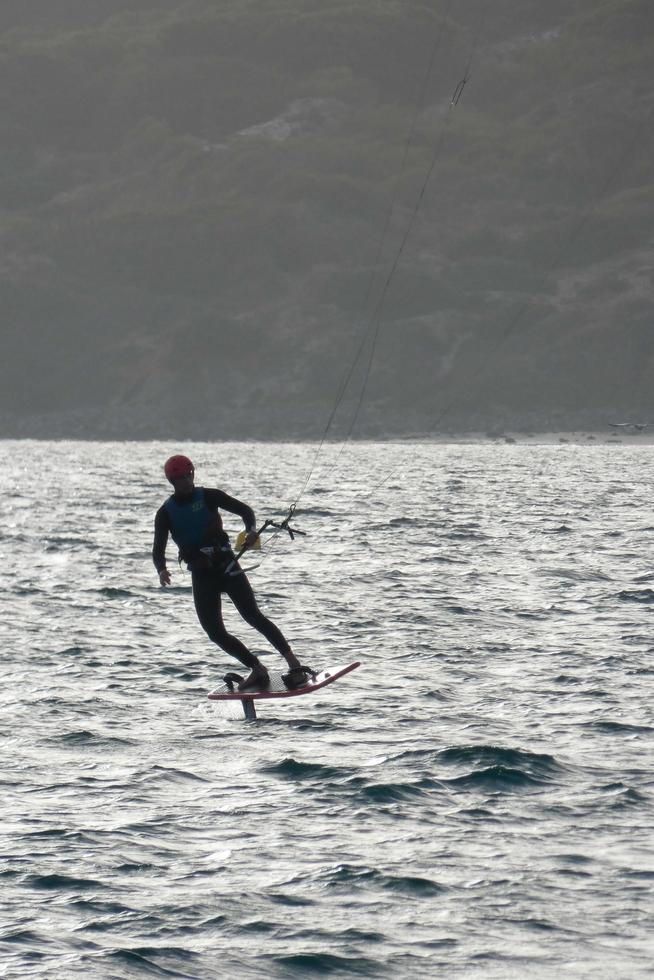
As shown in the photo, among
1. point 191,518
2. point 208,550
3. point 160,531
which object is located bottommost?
point 208,550

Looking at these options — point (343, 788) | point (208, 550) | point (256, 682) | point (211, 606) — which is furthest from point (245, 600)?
point (343, 788)

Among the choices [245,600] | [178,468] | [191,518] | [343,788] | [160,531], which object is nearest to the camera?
[343,788]

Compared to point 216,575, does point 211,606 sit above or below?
below

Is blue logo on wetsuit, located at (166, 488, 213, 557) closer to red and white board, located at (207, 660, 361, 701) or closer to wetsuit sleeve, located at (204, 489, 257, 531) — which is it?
wetsuit sleeve, located at (204, 489, 257, 531)

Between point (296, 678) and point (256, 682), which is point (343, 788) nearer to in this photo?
point (296, 678)

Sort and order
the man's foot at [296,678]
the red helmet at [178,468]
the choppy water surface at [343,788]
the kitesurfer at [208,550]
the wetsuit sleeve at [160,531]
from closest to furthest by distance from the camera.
Answer: the choppy water surface at [343,788], the red helmet at [178,468], the kitesurfer at [208,550], the wetsuit sleeve at [160,531], the man's foot at [296,678]

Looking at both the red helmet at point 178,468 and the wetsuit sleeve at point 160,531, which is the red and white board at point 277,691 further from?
the red helmet at point 178,468

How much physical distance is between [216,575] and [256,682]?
1130 mm

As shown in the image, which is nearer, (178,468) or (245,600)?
(178,468)

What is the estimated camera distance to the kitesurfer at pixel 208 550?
42.3 ft

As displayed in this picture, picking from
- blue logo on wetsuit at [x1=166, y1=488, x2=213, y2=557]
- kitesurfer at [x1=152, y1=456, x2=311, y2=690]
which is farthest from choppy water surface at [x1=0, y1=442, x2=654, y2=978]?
blue logo on wetsuit at [x1=166, y1=488, x2=213, y2=557]

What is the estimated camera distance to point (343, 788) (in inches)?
433

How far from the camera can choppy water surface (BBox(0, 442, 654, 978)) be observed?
7988mm

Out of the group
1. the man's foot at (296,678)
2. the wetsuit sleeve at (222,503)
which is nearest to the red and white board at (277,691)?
the man's foot at (296,678)
